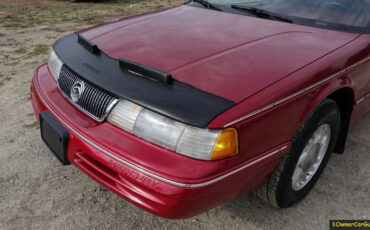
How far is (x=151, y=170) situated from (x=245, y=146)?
1.51ft

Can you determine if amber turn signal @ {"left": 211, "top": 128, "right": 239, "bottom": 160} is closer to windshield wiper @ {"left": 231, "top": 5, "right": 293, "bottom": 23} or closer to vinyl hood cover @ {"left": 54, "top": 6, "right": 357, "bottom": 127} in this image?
vinyl hood cover @ {"left": 54, "top": 6, "right": 357, "bottom": 127}

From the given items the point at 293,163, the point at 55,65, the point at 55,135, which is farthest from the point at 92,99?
the point at 293,163

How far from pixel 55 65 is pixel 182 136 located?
1205 mm

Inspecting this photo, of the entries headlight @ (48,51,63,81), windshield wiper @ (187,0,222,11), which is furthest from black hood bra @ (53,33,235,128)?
windshield wiper @ (187,0,222,11)

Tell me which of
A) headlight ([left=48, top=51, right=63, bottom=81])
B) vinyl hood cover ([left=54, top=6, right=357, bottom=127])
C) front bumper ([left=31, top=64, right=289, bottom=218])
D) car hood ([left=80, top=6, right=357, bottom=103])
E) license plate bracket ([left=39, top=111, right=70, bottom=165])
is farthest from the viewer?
headlight ([left=48, top=51, right=63, bottom=81])

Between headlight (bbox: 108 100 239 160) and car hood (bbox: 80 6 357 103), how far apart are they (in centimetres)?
20

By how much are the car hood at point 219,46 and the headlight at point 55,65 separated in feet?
0.85

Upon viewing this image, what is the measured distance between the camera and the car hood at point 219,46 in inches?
67.7

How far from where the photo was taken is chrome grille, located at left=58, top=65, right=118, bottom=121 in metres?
1.77

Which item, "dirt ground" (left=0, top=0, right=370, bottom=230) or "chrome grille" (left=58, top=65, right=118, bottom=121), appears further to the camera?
"dirt ground" (left=0, top=0, right=370, bottom=230)

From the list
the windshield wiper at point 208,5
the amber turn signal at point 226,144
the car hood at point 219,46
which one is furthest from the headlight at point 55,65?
the windshield wiper at point 208,5

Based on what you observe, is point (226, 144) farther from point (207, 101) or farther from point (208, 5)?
point (208, 5)

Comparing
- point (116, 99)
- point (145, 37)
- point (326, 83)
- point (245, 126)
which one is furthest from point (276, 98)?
point (145, 37)

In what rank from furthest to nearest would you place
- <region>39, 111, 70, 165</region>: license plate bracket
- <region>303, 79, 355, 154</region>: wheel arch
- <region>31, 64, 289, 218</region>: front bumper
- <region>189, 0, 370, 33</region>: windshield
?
<region>189, 0, 370, 33</region>: windshield
<region>303, 79, 355, 154</region>: wheel arch
<region>39, 111, 70, 165</region>: license plate bracket
<region>31, 64, 289, 218</region>: front bumper
